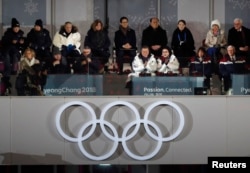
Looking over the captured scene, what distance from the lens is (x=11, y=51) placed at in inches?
683

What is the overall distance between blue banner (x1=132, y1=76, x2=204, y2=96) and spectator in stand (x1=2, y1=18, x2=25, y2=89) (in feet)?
9.38

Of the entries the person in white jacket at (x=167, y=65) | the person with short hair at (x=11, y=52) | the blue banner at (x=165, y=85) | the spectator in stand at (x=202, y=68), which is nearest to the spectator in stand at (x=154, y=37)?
the person in white jacket at (x=167, y=65)

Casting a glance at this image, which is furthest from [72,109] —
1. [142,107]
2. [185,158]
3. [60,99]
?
[185,158]

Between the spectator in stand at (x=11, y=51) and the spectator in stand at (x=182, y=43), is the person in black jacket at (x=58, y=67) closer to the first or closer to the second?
the spectator in stand at (x=11, y=51)

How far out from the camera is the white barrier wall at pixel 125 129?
1748cm

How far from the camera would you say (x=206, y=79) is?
1705cm

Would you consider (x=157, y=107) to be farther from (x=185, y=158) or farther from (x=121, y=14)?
(x=121, y=14)

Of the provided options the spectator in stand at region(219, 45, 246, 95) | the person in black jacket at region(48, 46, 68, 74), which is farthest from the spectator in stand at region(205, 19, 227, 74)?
the person in black jacket at region(48, 46, 68, 74)

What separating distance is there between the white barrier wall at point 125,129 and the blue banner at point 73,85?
213 mm

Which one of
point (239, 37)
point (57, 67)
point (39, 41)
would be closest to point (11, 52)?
point (57, 67)

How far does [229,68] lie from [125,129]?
2903 mm

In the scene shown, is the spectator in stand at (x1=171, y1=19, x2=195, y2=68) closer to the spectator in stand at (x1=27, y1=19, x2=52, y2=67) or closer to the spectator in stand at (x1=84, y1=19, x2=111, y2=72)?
the spectator in stand at (x1=84, y1=19, x2=111, y2=72)

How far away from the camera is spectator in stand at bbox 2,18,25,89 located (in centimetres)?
1702

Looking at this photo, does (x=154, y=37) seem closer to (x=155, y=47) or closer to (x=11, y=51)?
(x=155, y=47)
